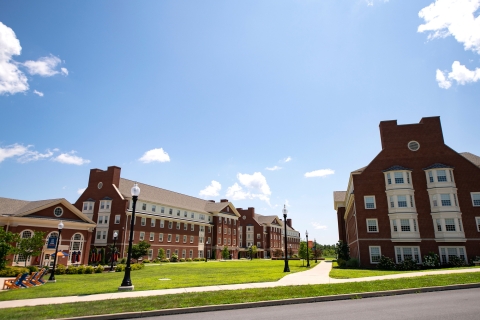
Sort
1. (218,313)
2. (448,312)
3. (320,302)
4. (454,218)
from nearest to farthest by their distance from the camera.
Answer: (448,312), (218,313), (320,302), (454,218)

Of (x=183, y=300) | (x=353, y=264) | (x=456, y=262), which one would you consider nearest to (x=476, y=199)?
(x=456, y=262)

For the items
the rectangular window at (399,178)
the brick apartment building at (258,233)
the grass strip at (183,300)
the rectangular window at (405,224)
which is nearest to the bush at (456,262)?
the rectangular window at (405,224)

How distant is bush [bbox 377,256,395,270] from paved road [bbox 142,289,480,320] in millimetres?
21095

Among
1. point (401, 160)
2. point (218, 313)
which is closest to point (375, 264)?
point (401, 160)

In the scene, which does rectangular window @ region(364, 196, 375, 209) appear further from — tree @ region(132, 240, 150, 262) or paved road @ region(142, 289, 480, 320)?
tree @ region(132, 240, 150, 262)

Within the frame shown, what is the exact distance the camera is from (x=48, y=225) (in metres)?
37.0

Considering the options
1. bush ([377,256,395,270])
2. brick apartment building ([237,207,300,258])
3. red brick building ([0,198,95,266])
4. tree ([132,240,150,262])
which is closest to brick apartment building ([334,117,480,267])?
bush ([377,256,395,270])

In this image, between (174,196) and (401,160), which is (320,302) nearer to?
(401,160)

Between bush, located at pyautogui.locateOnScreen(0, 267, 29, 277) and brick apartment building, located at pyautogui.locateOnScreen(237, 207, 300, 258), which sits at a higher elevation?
brick apartment building, located at pyautogui.locateOnScreen(237, 207, 300, 258)

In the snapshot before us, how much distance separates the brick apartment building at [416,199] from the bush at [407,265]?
151cm

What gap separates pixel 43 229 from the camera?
120 ft

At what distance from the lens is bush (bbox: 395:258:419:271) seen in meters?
29.7

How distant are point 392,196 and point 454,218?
627 cm

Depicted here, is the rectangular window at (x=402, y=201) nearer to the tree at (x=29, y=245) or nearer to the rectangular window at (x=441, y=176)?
the rectangular window at (x=441, y=176)
